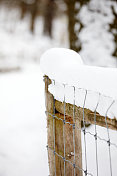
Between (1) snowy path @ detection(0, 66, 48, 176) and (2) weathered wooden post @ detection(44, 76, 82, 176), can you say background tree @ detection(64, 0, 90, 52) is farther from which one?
(2) weathered wooden post @ detection(44, 76, 82, 176)

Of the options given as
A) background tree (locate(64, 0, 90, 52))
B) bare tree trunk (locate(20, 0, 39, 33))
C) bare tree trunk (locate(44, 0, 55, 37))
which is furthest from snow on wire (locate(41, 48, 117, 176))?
bare tree trunk (locate(20, 0, 39, 33))

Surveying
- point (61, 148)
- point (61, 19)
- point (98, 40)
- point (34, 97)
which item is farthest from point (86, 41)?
point (61, 19)

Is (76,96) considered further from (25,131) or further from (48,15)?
(48,15)

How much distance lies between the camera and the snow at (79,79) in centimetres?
97

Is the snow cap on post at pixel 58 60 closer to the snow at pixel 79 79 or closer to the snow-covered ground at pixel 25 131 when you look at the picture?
the snow at pixel 79 79

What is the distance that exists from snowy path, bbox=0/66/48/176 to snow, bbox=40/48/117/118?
Answer: 1348mm

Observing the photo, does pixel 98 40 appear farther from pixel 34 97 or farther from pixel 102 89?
pixel 34 97

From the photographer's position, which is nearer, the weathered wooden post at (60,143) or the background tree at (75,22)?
the weathered wooden post at (60,143)

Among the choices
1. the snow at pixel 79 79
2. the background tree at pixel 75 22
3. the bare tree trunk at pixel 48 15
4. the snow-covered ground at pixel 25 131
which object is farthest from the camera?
the bare tree trunk at pixel 48 15

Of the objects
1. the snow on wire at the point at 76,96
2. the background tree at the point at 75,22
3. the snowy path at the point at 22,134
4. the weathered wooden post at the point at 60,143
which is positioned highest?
the background tree at the point at 75,22

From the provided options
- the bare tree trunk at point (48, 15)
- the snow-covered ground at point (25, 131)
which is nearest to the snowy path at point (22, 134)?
the snow-covered ground at point (25, 131)

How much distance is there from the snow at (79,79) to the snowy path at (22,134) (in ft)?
4.42

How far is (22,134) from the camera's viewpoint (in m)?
3.03

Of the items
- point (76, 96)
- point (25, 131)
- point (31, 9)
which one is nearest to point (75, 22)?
point (25, 131)
